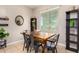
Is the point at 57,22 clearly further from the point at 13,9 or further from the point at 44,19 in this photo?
the point at 13,9

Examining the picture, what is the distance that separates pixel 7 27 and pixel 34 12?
1.47 ft

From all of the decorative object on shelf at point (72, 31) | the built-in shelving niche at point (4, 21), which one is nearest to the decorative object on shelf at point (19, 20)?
the built-in shelving niche at point (4, 21)

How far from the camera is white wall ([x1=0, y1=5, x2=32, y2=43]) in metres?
1.49

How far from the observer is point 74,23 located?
147cm

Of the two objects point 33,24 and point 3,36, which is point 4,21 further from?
point 33,24

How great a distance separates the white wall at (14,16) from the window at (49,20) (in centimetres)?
21

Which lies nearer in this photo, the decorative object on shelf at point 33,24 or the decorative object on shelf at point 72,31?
the decorative object on shelf at point 72,31

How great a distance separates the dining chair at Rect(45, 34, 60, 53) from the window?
12 centimetres

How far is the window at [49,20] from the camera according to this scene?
1.53 meters

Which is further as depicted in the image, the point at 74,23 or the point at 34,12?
the point at 34,12

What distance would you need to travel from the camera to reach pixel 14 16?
1.54 meters

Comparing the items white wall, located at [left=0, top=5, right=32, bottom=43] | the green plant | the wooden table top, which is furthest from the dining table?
the green plant

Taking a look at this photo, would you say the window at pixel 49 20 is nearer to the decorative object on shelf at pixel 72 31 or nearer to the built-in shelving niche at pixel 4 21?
the decorative object on shelf at pixel 72 31
